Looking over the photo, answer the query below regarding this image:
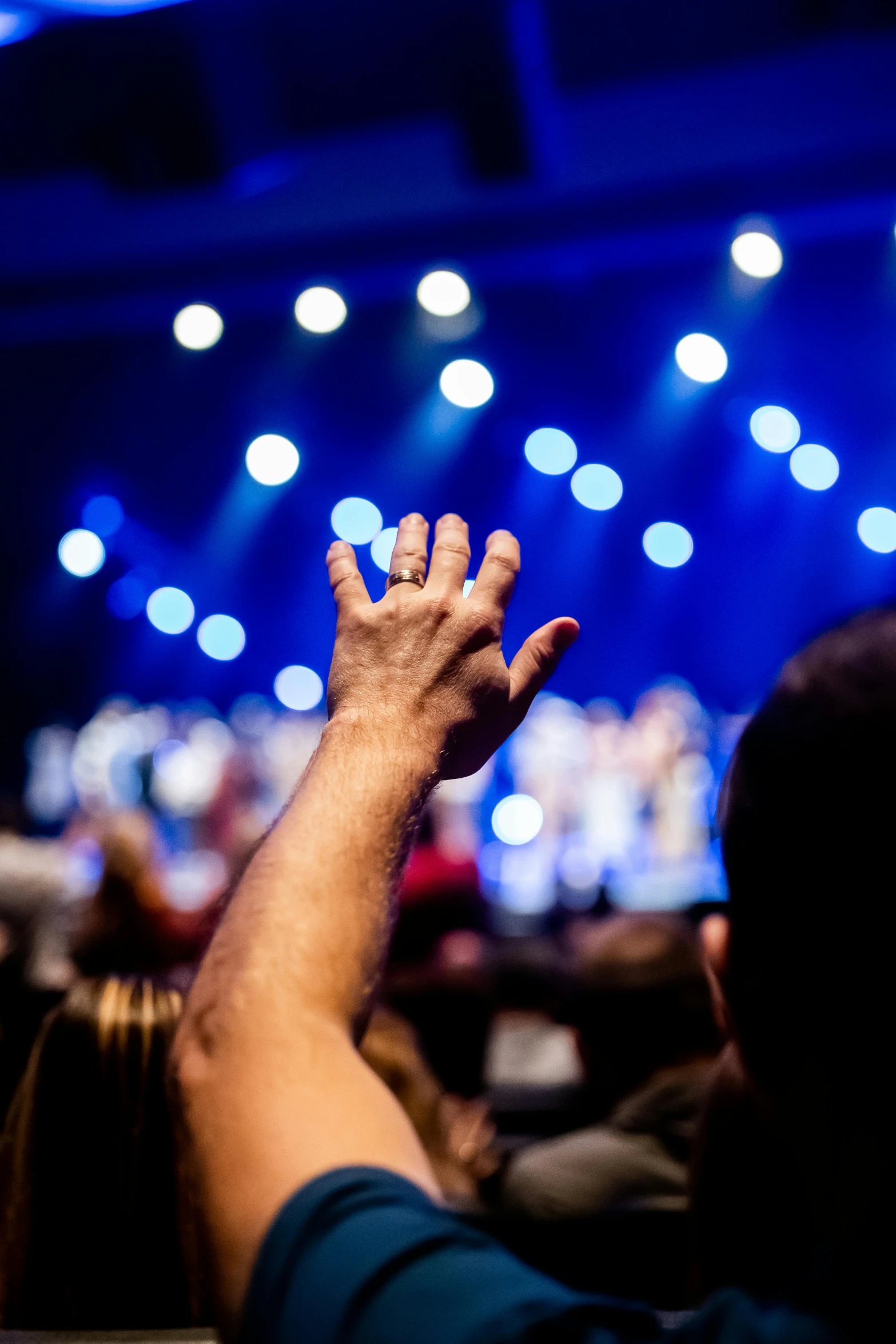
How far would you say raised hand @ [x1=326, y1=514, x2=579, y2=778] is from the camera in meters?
0.67

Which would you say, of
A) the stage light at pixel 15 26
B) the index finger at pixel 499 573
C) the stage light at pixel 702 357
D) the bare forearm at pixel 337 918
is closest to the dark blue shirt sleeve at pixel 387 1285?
the bare forearm at pixel 337 918

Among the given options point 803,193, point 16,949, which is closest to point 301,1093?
point 16,949

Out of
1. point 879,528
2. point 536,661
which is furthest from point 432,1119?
point 879,528

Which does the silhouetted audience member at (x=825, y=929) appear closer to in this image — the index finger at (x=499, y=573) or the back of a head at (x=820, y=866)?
the back of a head at (x=820, y=866)

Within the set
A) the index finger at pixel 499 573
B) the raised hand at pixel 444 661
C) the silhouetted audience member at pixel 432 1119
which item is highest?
the index finger at pixel 499 573

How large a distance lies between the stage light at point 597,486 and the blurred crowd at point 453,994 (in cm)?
136

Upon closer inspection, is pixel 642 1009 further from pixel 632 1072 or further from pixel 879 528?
pixel 879 528

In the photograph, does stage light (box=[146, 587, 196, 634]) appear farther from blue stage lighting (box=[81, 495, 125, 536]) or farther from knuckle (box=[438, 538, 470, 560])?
knuckle (box=[438, 538, 470, 560])

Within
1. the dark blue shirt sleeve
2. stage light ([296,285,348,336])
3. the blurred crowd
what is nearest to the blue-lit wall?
stage light ([296,285,348,336])

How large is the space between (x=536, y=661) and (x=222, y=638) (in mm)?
7968

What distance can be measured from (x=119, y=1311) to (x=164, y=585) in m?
7.52

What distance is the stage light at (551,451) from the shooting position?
6.57 meters

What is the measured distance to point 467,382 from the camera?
18.6 feet

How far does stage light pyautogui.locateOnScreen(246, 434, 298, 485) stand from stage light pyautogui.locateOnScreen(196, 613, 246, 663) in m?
2.04
